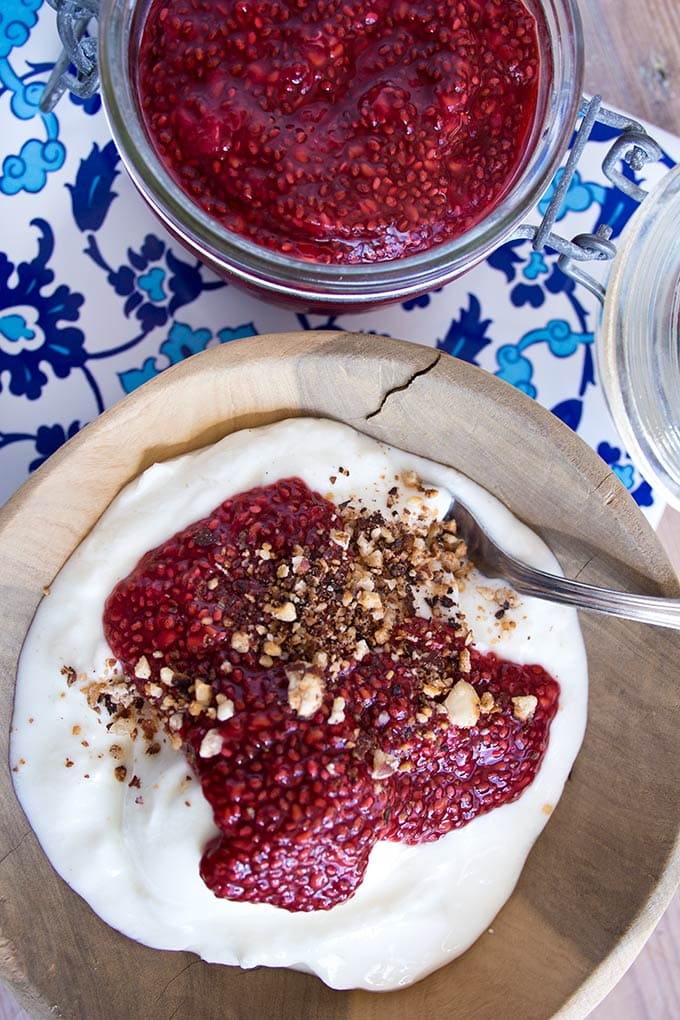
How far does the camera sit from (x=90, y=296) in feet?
4.39

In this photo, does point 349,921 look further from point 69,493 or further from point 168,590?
point 69,493

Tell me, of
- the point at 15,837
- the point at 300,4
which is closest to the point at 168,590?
the point at 15,837

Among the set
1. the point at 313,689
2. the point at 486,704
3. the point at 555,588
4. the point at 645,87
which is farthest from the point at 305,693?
the point at 645,87

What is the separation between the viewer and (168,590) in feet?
3.45

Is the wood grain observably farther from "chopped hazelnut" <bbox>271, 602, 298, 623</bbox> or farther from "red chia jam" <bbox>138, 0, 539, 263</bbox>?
"chopped hazelnut" <bbox>271, 602, 298, 623</bbox>

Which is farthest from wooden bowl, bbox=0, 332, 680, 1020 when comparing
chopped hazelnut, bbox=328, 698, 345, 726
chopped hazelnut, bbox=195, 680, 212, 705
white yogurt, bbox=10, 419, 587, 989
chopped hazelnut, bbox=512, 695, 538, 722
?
chopped hazelnut, bbox=328, 698, 345, 726

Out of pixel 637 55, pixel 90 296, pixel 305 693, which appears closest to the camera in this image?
pixel 305 693

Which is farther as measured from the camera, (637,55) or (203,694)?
(637,55)

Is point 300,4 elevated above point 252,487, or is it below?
above

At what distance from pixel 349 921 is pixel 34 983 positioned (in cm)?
38

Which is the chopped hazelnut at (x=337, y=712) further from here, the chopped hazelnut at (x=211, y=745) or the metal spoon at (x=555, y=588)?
the metal spoon at (x=555, y=588)

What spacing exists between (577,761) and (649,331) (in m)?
0.58

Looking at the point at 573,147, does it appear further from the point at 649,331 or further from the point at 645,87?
the point at 645,87

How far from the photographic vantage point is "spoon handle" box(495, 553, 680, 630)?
1.12 m
